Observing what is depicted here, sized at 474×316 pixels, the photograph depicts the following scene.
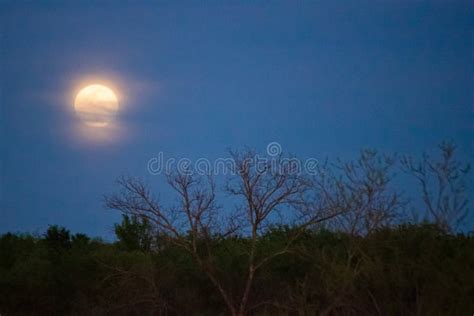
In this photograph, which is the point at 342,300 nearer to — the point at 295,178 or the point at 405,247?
the point at 405,247

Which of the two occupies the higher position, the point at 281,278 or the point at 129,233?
the point at 129,233

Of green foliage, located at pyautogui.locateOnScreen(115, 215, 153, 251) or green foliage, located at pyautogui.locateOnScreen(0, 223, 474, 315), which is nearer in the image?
green foliage, located at pyautogui.locateOnScreen(0, 223, 474, 315)

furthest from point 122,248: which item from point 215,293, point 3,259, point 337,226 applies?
point 337,226

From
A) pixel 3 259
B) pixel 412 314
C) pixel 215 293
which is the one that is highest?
pixel 3 259

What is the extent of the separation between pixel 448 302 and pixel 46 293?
1722cm

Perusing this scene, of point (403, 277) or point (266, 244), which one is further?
point (266, 244)

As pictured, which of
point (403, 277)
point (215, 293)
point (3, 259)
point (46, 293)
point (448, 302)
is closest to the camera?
Result: point (448, 302)

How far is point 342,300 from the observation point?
20438 mm

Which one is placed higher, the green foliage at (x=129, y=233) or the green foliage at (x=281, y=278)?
the green foliage at (x=129, y=233)

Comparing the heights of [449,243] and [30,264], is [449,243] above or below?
below

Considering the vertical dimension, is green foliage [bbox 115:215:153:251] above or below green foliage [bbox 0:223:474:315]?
above

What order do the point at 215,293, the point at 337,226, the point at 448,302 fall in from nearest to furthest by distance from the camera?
the point at 448,302 < the point at 337,226 < the point at 215,293

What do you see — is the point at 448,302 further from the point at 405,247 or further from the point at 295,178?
the point at 295,178

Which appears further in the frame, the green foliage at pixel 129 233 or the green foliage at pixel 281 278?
the green foliage at pixel 129 233
